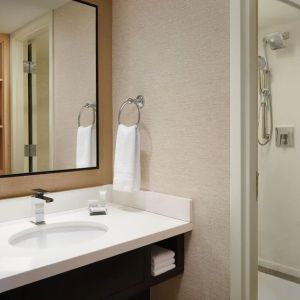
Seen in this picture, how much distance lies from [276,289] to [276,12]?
6.17 ft

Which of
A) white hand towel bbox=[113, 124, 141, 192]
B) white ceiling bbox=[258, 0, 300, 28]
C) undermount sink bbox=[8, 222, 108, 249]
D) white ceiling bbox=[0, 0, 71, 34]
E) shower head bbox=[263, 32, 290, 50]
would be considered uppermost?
white ceiling bbox=[258, 0, 300, 28]

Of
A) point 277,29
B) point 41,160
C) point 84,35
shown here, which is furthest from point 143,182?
point 277,29

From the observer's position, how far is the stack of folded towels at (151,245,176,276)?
1.35 meters

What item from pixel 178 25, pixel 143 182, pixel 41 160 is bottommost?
pixel 143 182

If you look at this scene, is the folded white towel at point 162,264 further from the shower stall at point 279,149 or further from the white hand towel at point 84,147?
the shower stall at point 279,149

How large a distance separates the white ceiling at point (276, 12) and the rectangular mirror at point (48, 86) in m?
1.18

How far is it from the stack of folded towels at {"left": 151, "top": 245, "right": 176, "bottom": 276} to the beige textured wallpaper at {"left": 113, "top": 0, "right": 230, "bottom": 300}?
0.10 m

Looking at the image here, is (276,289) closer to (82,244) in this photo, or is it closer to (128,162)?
(128,162)

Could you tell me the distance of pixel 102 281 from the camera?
3.90ft

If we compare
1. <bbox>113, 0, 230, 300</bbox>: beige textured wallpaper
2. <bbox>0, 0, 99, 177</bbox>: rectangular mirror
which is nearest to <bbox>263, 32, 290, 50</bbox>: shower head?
<bbox>113, 0, 230, 300</bbox>: beige textured wallpaper

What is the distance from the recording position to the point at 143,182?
1678mm

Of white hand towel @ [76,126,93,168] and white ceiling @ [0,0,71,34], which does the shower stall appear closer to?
white hand towel @ [76,126,93,168]

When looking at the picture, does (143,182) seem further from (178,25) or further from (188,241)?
(178,25)

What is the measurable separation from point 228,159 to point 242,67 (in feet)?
1.19
